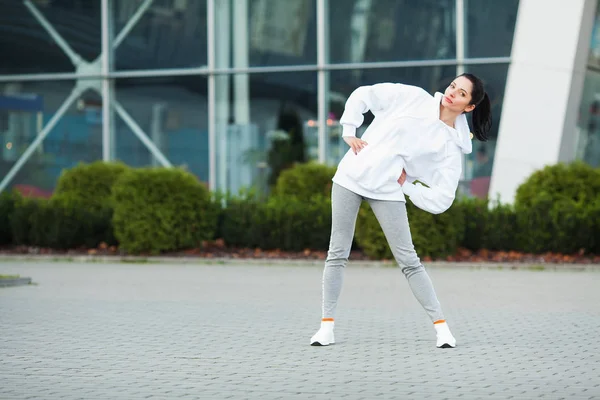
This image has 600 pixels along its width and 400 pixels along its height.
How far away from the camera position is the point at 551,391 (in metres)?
6.06

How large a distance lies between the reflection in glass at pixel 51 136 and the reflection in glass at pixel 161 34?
3.95 ft

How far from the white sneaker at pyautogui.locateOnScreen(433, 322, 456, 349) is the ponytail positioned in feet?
4.33

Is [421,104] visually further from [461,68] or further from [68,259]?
[461,68]

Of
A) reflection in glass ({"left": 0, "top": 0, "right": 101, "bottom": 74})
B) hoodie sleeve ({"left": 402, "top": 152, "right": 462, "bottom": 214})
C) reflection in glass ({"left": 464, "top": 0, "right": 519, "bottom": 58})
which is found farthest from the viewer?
reflection in glass ({"left": 0, "top": 0, "right": 101, "bottom": 74})

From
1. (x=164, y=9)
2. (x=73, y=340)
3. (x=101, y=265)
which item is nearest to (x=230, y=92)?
(x=164, y=9)

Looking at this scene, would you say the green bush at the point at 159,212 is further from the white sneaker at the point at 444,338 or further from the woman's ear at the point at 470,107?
the woman's ear at the point at 470,107

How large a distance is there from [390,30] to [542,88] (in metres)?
3.50

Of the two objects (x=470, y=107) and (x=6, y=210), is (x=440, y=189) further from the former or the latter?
(x=6, y=210)

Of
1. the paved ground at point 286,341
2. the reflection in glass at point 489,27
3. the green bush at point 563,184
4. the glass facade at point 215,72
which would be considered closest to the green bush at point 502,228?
the green bush at point 563,184

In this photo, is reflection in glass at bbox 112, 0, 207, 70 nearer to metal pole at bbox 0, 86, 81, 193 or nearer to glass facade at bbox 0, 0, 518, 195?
glass facade at bbox 0, 0, 518, 195

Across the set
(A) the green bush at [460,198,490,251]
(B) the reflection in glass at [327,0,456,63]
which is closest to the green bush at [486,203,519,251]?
(A) the green bush at [460,198,490,251]

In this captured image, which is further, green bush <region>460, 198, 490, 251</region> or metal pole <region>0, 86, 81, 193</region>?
metal pole <region>0, 86, 81, 193</region>

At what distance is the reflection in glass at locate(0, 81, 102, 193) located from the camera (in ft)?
74.6

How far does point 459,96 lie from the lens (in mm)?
7566
